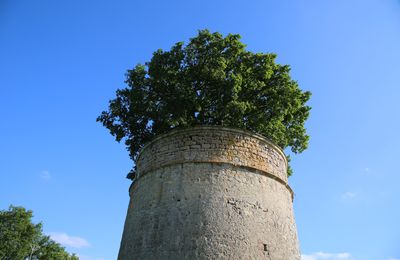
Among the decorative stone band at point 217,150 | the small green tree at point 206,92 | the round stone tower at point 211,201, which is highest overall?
the small green tree at point 206,92

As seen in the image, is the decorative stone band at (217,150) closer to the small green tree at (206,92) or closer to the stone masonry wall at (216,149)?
the stone masonry wall at (216,149)

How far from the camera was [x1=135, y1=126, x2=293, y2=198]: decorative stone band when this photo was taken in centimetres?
834

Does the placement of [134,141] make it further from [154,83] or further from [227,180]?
[227,180]

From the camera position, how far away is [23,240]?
2400 centimetres

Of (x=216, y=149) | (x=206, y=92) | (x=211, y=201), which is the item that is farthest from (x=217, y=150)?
(x=206, y=92)

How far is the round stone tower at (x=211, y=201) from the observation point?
23.8 feet

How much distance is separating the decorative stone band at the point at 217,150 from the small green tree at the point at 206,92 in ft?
4.13

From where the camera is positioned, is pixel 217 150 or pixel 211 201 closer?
pixel 211 201

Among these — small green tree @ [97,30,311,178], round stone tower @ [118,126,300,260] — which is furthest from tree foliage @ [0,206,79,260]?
round stone tower @ [118,126,300,260]

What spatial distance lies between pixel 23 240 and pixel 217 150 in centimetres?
2220

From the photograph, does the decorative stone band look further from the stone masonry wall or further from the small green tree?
the small green tree

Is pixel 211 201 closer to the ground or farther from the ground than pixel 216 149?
closer to the ground

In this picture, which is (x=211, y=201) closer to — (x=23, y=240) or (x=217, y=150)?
(x=217, y=150)

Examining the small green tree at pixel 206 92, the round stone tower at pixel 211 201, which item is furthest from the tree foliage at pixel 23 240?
the round stone tower at pixel 211 201
